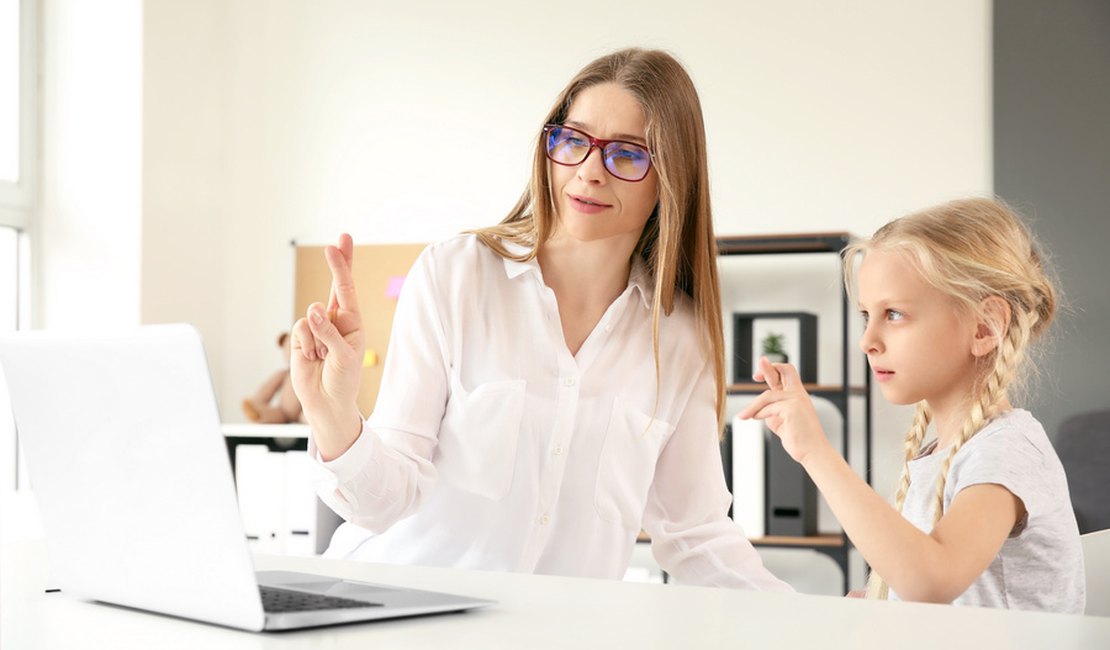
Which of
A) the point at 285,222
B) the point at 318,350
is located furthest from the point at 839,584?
the point at 318,350

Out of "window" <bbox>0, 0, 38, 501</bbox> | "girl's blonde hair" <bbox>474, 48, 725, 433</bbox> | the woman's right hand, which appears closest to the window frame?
"window" <bbox>0, 0, 38, 501</bbox>

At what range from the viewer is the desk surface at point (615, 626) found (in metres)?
0.81

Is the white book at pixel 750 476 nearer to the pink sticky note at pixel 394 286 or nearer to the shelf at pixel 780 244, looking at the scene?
the shelf at pixel 780 244

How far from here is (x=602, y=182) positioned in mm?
1624

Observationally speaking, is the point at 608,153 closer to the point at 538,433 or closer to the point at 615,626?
the point at 538,433

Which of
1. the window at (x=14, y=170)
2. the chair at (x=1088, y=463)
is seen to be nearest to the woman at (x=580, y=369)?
the chair at (x=1088, y=463)

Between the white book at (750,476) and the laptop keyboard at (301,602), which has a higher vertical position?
the laptop keyboard at (301,602)

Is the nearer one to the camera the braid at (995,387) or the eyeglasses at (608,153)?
the braid at (995,387)

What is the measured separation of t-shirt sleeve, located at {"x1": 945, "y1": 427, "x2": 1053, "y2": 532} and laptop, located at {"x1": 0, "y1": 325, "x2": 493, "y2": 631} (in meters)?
0.63

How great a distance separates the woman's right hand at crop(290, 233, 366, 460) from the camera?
1259 mm

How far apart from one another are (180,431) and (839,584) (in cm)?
319

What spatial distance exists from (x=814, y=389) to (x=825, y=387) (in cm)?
3

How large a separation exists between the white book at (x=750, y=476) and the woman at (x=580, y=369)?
1846mm

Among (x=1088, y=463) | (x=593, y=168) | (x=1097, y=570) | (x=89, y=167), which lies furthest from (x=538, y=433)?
(x=89, y=167)
